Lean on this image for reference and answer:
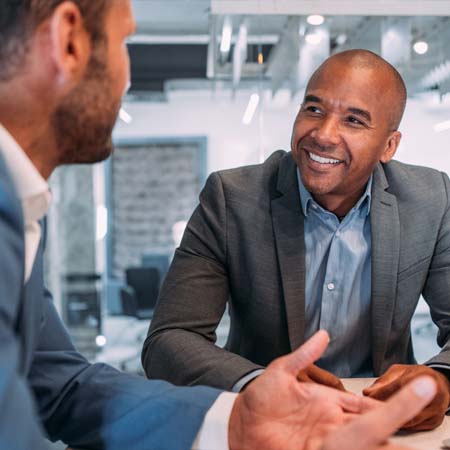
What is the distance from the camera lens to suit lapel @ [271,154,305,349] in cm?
192

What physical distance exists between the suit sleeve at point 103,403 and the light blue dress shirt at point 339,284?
29.6 inches

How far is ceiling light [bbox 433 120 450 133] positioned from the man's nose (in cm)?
134

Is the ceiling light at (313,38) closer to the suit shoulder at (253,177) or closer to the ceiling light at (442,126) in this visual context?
the ceiling light at (442,126)

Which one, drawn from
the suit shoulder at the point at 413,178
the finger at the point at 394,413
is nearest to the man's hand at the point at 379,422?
the finger at the point at 394,413

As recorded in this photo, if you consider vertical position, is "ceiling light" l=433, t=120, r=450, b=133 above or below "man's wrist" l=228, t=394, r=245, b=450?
above

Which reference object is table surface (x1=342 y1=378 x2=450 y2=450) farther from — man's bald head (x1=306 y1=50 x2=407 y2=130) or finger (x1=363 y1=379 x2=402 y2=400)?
man's bald head (x1=306 y1=50 x2=407 y2=130)

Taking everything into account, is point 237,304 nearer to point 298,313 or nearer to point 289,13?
point 298,313

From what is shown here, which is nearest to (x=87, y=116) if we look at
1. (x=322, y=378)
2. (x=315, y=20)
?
(x=322, y=378)

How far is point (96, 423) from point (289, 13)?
7.12 ft

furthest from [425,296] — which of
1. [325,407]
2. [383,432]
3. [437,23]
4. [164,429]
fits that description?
[437,23]

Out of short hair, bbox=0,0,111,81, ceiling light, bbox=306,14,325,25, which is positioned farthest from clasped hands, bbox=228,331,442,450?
ceiling light, bbox=306,14,325,25

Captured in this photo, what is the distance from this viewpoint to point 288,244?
76.9 inches

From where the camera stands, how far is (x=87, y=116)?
101cm

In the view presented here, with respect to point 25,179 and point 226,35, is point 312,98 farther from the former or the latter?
point 226,35
